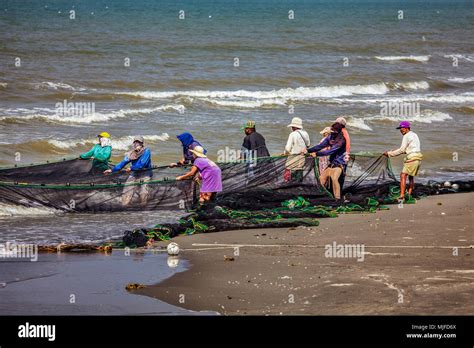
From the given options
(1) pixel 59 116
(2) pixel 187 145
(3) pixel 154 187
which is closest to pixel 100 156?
(3) pixel 154 187

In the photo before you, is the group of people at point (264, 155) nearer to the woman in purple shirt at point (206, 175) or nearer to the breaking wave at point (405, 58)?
the woman in purple shirt at point (206, 175)

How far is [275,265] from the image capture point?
11648mm

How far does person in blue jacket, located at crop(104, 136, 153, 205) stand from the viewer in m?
15.6

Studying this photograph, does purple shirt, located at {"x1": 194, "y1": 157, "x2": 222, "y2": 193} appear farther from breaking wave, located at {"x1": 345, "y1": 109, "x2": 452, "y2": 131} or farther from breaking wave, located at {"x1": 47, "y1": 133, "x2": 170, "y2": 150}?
breaking wave, located at {"x1": 345, "y1": 109, "x2": 452, "y2": 131}

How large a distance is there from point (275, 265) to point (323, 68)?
105 feet

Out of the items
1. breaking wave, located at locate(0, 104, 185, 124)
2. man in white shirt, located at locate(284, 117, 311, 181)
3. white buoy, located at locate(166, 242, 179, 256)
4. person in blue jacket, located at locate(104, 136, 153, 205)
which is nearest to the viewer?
white buoy, located at locate(166, 242, 179, 256)

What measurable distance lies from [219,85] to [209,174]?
21.4 meters

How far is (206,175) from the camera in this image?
15.1 metres

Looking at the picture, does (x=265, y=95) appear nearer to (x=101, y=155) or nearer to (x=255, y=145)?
(x=255, y=145)

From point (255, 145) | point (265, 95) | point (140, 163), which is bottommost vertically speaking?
point (140, 163)

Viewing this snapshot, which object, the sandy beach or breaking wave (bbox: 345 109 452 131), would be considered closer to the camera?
the sandy beach

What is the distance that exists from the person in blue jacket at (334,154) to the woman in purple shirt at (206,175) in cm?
181

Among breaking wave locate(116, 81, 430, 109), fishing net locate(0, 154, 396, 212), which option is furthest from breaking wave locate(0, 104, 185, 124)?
fishing net locate(0, 154, 396, 212)
